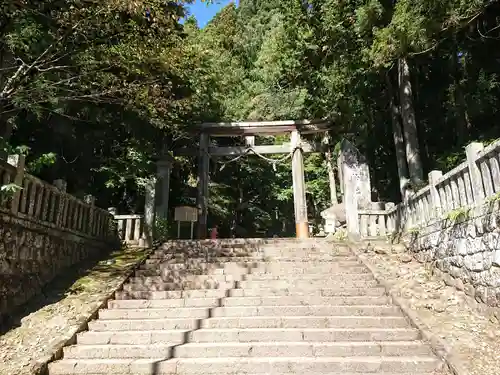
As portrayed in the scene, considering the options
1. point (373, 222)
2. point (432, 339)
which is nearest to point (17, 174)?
point (432, 339)

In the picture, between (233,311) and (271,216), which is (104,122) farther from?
(271,216)

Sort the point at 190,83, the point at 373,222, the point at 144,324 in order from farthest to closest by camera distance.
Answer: the point at 190,83, the point at 373,222, the point at 144,324

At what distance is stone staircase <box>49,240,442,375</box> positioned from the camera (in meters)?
4.25

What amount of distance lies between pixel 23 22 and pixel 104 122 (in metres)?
3.54

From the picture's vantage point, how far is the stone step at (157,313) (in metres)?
5.50

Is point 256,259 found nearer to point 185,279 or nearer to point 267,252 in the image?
point 267,252

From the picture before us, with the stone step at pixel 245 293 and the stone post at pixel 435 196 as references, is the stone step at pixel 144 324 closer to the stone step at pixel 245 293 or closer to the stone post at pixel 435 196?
the stone step at pixel 245 293

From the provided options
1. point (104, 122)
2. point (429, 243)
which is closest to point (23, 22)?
point (104, 122)

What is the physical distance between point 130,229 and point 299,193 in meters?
5.18

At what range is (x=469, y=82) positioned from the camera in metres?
9.36

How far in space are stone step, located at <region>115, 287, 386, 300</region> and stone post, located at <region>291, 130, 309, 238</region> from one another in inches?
230

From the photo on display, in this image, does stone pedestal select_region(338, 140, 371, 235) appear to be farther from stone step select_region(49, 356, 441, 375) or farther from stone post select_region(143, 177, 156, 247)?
stone step select_region(49, 356, 441, 375)

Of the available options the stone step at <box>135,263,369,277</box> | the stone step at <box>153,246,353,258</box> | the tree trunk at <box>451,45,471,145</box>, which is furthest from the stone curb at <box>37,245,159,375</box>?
the tree trunk at <box>451,45,471,145</box>

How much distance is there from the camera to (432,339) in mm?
4375
